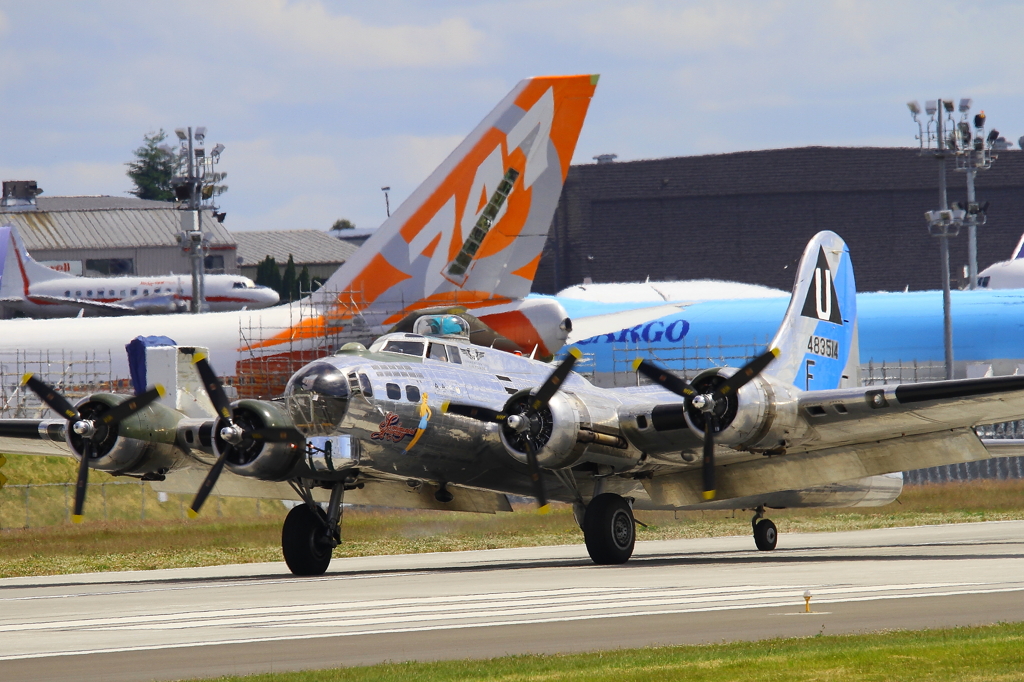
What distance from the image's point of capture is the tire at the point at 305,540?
23.9 m

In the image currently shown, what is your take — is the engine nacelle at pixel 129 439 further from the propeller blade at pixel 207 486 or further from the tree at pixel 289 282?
the tree at pixel 289 282

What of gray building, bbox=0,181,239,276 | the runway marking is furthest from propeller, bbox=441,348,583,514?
gray building, bbox=0,181,239,276

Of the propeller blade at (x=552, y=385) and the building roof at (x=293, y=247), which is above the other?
the building roof at (x=293, y=247)

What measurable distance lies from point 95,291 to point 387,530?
77.1m

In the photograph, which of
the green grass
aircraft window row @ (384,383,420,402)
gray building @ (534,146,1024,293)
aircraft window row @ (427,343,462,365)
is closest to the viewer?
the green grass

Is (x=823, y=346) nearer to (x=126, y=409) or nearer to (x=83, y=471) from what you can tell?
(x=126, y=409)

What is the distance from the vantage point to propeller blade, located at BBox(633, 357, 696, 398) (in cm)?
2272

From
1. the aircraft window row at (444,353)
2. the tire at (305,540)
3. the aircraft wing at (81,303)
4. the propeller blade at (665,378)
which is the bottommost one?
the tire at (305,540)

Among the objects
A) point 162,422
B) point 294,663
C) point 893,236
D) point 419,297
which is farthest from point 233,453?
point 893,236

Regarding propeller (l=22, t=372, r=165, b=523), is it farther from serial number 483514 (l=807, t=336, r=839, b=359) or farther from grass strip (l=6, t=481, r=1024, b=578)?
serial number 483514 (l=807, t=336, r=839, b=359)

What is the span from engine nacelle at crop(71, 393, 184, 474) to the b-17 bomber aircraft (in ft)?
0.11

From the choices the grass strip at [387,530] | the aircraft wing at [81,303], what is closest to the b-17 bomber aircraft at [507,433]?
the grass strip at [387,530]

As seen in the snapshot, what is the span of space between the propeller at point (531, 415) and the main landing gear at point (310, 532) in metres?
2.90

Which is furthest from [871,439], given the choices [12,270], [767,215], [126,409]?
[12,270]
